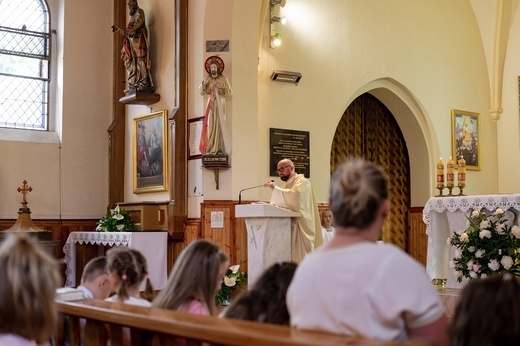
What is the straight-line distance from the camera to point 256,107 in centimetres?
1008

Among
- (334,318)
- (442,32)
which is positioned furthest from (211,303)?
(442,32)

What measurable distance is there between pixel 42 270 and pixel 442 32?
40.7 feet

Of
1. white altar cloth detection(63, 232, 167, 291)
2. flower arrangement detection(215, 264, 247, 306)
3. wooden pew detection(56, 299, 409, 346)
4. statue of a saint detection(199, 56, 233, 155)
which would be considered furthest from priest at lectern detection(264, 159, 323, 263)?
wooden pew detection(56, 299, 409, 346)

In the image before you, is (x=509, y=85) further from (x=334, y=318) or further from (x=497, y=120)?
(x=334, y=318)

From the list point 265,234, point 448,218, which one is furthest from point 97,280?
point 448,218

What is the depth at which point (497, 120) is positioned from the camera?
555 inches

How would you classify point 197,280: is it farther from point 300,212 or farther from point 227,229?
point 227,229

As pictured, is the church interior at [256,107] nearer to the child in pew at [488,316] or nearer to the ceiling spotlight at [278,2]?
the ceiling spotlight at [278,2]

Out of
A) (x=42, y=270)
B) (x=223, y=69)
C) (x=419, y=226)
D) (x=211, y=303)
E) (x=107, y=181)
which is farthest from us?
(x=419, y=226)

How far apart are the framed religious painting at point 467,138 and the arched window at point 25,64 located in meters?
7.39

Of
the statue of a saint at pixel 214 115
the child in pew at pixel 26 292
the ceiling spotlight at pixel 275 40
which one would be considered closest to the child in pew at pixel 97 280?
the child in pew at pixel 26 292

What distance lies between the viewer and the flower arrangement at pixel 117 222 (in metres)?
10.2

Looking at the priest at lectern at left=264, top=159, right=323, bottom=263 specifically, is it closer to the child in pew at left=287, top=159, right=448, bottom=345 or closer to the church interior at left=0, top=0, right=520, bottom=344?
the church interior at left=0, top=0, right=520, bottom=344

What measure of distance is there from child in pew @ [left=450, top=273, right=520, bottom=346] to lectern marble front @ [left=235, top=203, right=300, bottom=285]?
6131 mm
